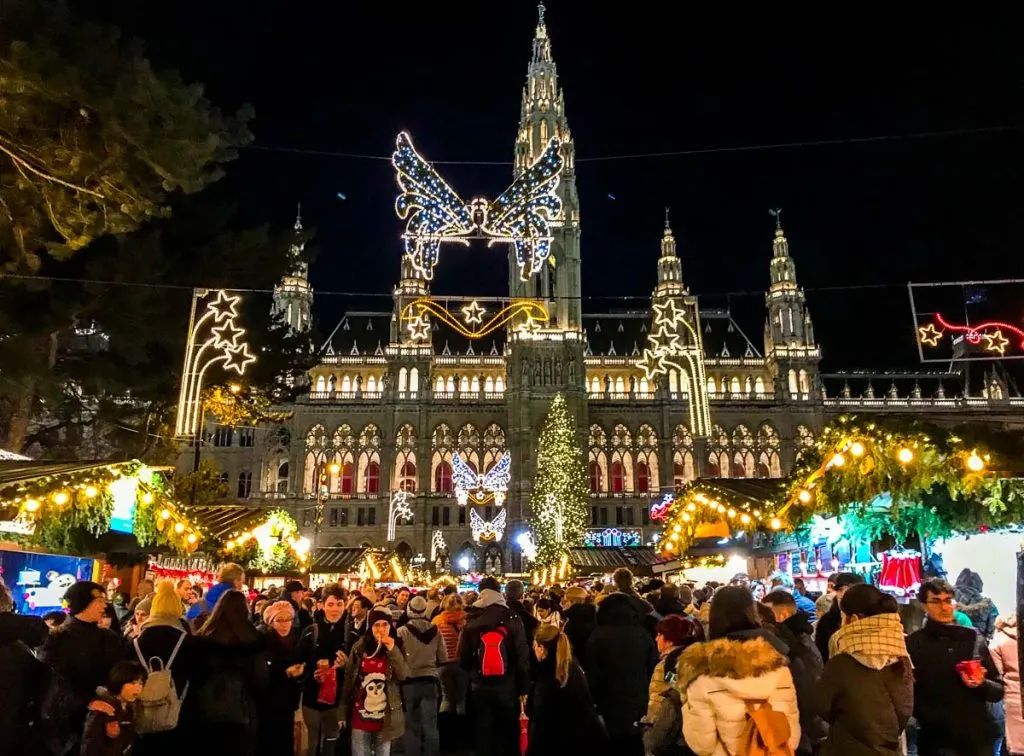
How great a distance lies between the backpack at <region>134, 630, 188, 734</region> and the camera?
405 centimetres

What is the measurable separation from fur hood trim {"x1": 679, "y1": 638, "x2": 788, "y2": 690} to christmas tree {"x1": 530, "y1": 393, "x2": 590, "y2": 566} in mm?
37503

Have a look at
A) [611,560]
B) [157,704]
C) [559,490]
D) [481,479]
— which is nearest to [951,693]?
[157,704]

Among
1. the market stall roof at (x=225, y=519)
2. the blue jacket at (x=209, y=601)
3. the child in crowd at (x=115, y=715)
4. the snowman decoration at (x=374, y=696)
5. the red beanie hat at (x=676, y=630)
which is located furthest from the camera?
the market stall roof at (x=225, y=519)

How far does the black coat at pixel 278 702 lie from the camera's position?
5.00 m

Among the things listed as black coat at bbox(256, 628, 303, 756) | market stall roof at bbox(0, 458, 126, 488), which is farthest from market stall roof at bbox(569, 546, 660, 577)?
black coat at bbox(256, 628, 303, 756)

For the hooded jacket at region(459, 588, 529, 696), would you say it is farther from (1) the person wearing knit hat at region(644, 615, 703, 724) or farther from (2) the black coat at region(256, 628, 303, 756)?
(1) the person wearing knit hat at region(644, 615, 703, 724)

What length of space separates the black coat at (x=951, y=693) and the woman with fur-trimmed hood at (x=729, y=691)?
176 centimetres

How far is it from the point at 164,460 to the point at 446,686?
11.3 metres

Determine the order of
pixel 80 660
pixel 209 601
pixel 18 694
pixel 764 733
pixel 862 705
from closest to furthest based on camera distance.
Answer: pixel 764 733, pixel 862 705, pixel 18 694, pixel 80 660, pixel 209 601

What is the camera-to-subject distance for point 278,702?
5062mm

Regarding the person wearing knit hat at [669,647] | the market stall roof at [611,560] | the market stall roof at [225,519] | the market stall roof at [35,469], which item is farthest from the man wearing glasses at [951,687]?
the market stall roof at [611,560]

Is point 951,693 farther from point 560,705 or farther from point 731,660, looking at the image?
point 560,705

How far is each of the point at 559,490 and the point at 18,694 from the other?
38565 mm

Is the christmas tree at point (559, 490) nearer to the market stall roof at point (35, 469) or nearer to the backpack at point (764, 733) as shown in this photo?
the market stall roof at point (35, 469)
